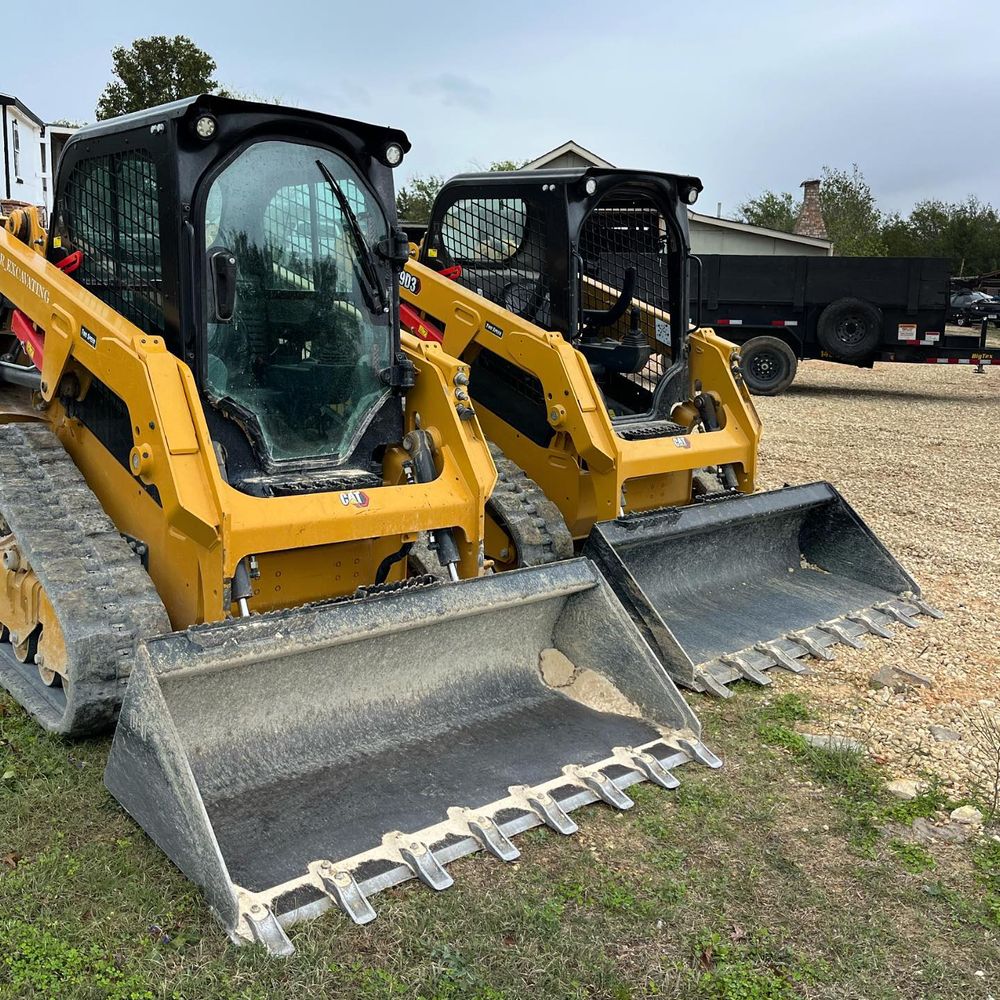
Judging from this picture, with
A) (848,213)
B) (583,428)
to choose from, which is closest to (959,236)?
(848,213)

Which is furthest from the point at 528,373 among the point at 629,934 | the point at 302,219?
the point at 629,934

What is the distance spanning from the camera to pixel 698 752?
4.07 meters

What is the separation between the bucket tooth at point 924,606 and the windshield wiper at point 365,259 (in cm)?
335

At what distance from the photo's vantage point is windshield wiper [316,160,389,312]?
175 inches

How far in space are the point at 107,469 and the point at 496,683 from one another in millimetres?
1790

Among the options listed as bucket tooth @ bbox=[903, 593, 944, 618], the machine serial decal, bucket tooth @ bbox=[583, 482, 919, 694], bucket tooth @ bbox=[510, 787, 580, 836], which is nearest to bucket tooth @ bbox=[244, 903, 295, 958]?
bucket tooth @ bbox=[510, 787, 580, 836]

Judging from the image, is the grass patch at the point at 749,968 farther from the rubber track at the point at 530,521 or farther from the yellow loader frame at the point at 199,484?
the rubber track at the point at 530,521

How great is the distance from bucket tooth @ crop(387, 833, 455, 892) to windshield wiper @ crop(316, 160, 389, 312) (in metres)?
2.26

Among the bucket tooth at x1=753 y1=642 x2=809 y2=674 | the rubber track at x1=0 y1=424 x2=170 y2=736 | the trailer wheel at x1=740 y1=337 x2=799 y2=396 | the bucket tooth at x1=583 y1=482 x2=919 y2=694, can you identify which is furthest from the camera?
the trailer wheel at x1=740 y1=337 x2=799 y2=396

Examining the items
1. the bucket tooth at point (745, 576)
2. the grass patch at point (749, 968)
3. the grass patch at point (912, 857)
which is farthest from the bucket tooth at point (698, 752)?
the grass patch at point (749, 968)

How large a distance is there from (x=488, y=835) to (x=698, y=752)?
102cm

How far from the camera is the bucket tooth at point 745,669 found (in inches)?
193

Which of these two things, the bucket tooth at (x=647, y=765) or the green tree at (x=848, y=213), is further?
the green tree at (x=848, y=213)

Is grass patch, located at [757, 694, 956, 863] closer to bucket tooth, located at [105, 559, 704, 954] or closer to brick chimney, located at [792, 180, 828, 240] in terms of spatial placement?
bucket tooth, located at [105, 559, 704, 954]
